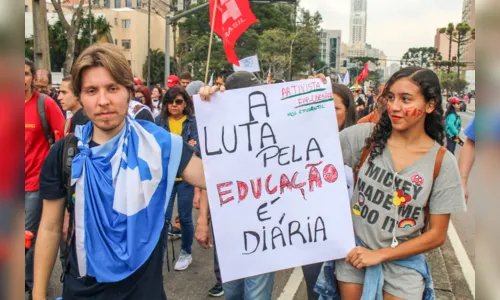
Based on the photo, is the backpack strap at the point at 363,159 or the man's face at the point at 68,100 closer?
the backpack strap at the point at 363,159

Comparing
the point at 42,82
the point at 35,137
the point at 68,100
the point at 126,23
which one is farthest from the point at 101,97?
the point at 126,23

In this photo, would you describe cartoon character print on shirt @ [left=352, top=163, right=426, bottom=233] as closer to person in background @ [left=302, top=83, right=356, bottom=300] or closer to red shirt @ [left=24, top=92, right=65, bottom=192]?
person in background @ [left=302, top=83, right=356, bottom=300]

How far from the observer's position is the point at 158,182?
1.96 metres

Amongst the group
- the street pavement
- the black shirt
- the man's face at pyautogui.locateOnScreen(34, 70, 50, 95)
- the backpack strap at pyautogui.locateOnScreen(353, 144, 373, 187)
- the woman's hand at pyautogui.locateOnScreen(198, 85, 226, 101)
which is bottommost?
the street pavement

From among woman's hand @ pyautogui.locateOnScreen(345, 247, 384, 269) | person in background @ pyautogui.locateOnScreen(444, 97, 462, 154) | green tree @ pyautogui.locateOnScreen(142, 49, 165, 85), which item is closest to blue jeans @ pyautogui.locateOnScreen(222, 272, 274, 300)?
woman's hand @ pyautogui.locateOnScreen(345, 247, 384, 269)

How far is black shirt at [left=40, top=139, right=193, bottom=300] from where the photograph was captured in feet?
6.17

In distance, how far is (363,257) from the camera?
7.31 feet

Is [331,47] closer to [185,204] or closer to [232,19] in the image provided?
[185,204]

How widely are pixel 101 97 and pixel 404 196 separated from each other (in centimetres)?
140

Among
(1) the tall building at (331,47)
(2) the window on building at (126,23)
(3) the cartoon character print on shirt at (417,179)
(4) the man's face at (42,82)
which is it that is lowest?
(3) the cartoon character print on shirt at (417,179)

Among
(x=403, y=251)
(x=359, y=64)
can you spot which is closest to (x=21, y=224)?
(x=403, y=251)

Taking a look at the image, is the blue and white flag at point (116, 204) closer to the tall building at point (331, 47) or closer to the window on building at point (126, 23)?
the window on building at point (126, 23)

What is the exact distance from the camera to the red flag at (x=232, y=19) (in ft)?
12.3

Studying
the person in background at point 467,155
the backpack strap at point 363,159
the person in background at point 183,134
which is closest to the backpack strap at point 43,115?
the person in background at point 183,134
